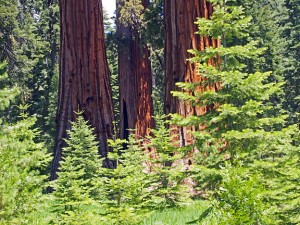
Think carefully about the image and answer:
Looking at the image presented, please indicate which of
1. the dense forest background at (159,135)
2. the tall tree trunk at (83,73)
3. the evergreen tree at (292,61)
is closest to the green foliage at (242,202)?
the dense forest background at (159,135)

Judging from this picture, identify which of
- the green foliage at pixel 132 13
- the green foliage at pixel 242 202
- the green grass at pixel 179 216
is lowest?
the green grass at pixel 179 216

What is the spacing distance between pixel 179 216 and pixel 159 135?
136 cm

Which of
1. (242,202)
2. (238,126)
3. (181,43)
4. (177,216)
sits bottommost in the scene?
(177,216)

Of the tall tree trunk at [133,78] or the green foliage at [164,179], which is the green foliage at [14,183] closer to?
the green foliage at [164,179]

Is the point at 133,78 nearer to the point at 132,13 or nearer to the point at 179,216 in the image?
the point at 132,13

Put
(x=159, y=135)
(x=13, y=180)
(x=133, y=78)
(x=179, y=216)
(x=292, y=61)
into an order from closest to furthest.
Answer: (x=13, y=180)
(x=179, y=216)
(x=159, y=135)
(x=133, y=78)
(x=292, y=61)

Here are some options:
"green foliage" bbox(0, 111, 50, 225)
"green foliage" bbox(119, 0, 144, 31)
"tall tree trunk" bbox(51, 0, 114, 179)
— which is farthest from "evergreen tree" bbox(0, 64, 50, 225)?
"green foliage" bbox(119, 0, 144, 31)

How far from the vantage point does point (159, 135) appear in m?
6.92

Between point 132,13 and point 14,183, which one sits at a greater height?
point 132,13

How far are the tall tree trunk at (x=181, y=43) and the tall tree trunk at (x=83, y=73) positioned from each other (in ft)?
9.06

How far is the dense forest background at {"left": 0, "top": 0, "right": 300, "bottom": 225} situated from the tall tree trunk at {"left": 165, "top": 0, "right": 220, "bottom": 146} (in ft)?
0.07

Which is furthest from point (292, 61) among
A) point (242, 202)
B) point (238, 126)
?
point (242, 202)

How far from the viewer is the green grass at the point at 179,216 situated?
19.0 ft

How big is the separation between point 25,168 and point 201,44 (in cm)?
548
